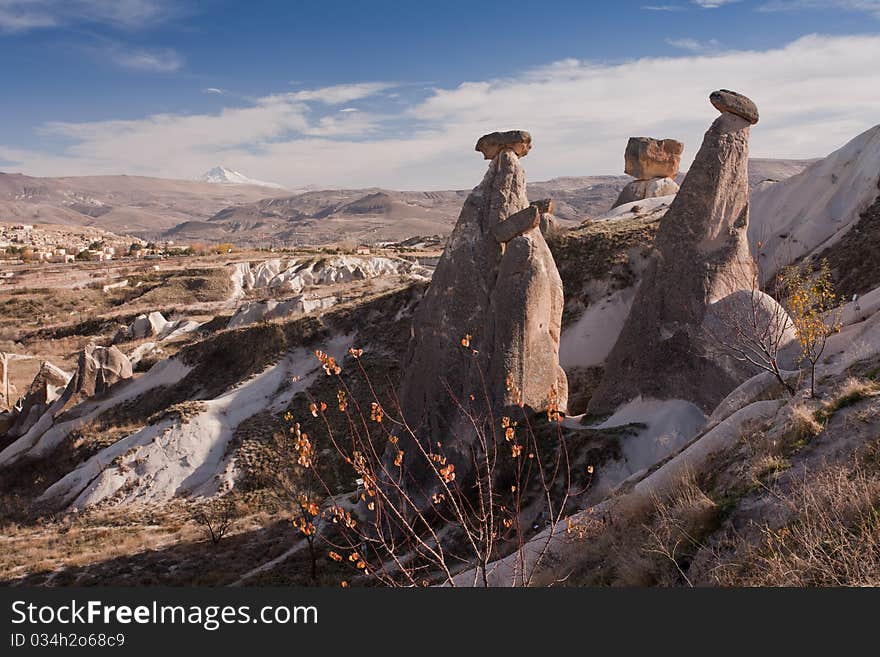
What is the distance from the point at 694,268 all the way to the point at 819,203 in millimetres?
16407

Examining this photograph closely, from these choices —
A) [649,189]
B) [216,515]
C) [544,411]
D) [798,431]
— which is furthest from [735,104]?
[649,189]

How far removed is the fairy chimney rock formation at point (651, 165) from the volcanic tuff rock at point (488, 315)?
19379 millimetres

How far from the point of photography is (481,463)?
10859 millimetres

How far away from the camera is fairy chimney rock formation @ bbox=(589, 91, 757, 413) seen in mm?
11734

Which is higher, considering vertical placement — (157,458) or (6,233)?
(6,233)

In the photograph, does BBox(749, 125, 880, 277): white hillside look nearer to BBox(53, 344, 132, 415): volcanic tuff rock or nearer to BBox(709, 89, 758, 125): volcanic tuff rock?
BBox(709, 89, 758, 125): volcanic tuff rock

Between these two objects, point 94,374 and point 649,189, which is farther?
point 649,189

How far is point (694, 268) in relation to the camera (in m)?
12.0

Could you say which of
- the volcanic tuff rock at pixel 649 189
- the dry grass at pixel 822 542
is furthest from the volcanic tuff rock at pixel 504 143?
the volcanic tuff rock at pixel 649 189

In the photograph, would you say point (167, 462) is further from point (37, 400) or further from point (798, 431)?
point (798, 431)

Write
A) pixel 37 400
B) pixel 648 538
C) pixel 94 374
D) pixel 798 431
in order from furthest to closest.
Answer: pixel 37 400
pixel 94 374
pixel 798 431
pixel 648 538

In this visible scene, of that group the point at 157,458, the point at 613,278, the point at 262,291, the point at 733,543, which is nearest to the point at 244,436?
the point at 157,458

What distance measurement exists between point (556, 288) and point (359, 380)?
382 inches

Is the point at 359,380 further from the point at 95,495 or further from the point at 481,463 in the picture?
the point at 481,463
